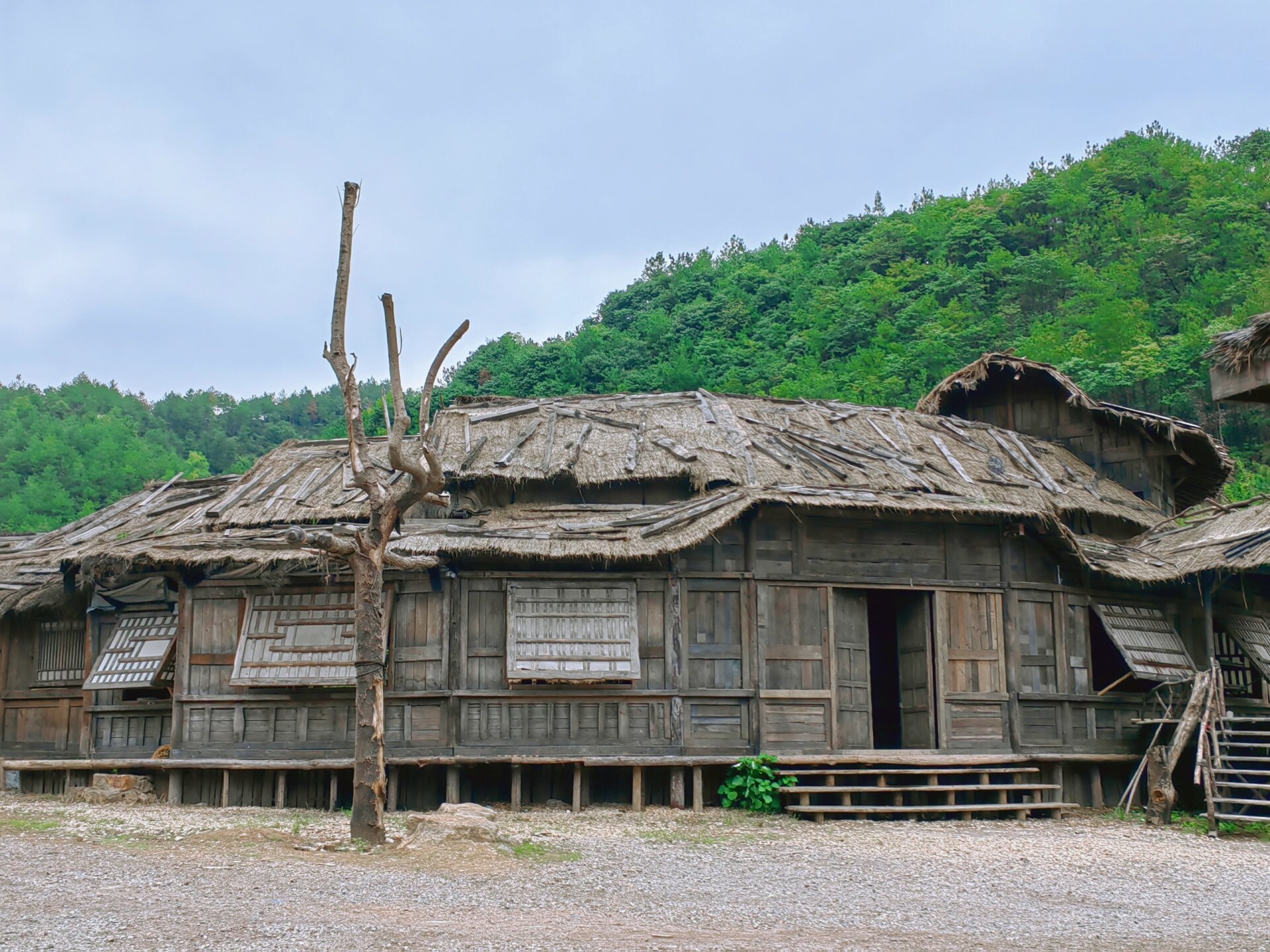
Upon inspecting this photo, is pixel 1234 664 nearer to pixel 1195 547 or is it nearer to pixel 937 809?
pixel 1195 547

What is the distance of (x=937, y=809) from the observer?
586 inches

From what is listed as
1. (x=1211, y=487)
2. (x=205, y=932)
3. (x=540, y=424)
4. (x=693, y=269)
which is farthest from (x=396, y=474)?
(x=693, y=269)

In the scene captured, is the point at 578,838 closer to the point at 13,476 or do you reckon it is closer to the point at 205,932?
the point at 205,932

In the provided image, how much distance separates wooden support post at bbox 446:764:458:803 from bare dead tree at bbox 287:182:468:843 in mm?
3912

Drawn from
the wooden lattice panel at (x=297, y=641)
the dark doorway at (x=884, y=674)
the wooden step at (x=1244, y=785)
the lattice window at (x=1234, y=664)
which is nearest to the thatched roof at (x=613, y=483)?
the wooden lattice panel at (x=297, y=641)

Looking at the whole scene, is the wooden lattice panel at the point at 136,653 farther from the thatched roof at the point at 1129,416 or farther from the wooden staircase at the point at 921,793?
the thatched roof at the point at 1129,416

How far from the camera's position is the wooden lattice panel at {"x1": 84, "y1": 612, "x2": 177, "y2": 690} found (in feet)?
56.5

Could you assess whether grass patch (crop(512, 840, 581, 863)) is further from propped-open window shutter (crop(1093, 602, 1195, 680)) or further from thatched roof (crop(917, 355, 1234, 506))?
thatched roof (crop(917, 355, 1234, 506))

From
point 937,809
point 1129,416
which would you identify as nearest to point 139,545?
point 937,809

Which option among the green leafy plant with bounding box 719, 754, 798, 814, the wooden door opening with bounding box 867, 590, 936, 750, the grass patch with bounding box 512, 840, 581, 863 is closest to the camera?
the grass patch with bounding box 512, 840, 581, 863

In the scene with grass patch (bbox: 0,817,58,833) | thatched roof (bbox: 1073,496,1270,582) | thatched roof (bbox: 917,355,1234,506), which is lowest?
grass patch (bbox: 0,817,58,833)

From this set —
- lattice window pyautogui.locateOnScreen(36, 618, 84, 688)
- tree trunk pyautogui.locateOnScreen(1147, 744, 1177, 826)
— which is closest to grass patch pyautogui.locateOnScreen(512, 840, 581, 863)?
tree trunk pyautogui.locateOnScreen(1147, 744, 1177, 826)

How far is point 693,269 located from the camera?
185 feet

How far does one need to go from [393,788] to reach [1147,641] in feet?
35.5
